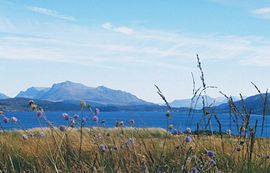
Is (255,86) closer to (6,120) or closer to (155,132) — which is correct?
(6,120)

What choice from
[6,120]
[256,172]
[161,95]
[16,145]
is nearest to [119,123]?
[6,120]

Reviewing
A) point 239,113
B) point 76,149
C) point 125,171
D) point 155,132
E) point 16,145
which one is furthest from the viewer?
point 155,132

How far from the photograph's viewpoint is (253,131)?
11.1 ft

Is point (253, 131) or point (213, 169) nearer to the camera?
point (253, 131)

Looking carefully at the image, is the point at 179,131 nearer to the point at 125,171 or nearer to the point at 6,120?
the point at 125,171

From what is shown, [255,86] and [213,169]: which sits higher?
[255,86]

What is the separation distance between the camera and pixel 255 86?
348 centimetres

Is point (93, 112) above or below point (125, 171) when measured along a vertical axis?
above

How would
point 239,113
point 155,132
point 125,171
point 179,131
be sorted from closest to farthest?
point 239,113, point 125,171, point 179,131, point 155,132

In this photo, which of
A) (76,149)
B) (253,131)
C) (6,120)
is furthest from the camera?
(76,149)

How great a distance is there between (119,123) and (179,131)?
80cm

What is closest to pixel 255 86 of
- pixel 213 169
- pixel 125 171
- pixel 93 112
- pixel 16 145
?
pixel 213 169

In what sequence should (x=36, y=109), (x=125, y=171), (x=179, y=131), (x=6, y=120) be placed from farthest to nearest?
(x=6, y=120), (x=179, y=131), (x=125, y=171), (x=36, y=109)

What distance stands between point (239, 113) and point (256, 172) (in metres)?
1.06
